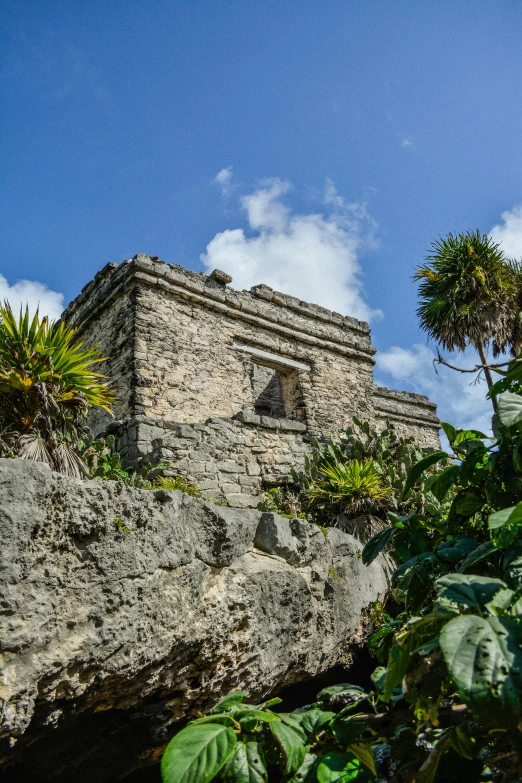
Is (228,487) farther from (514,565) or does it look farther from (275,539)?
(514,565)

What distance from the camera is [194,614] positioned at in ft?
10.2

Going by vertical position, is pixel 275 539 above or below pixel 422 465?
below

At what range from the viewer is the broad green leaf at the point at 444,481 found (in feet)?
7.86

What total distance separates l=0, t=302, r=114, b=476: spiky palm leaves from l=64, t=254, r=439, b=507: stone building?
1.45m

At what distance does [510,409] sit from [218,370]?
736 centimetres

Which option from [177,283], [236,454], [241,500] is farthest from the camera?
[177,283]

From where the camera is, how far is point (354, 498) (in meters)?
6.57

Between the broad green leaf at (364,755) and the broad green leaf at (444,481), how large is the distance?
3.40 feet

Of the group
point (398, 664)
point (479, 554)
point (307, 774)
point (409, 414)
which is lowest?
point (307, 774)

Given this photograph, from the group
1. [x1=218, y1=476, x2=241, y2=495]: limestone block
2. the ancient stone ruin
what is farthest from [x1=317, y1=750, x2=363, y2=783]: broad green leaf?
[x1=218, y1=476, x2=241, y2=495]: limestone block

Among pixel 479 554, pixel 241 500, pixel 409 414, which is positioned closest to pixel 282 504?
pixel 241 500

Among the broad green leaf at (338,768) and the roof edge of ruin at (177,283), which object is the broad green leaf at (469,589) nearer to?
the broad green leaf at (338,768)

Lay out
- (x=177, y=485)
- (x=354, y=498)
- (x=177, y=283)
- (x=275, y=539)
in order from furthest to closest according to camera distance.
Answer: (x=177, y=283) → (x=354, y=498) → (x=177, y=485) → (x=275, y=539)

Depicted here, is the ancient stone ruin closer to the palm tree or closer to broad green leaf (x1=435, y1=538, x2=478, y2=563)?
broad green leaf (x1=435, y1=538, x2=478, y2=563)
